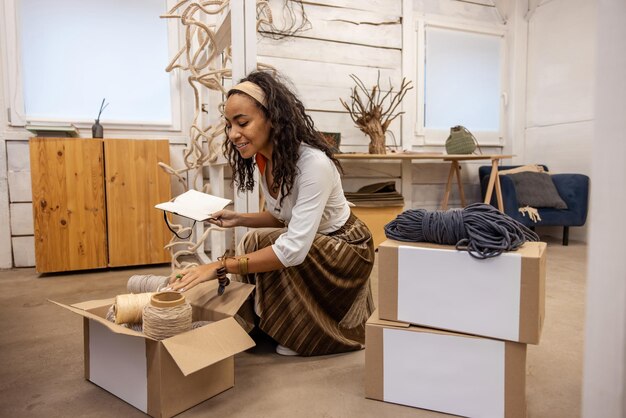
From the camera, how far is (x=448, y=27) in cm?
402

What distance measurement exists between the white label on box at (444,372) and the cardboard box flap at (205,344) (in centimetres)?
39

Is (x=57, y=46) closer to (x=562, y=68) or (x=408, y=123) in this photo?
(x=408, y=123)

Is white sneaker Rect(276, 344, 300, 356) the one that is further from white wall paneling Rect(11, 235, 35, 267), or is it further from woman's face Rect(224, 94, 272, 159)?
white wall paneling Rect(11, 235, 35, 267)

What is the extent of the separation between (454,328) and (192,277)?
0.72 meters

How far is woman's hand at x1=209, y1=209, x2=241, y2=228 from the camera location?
5.14ft

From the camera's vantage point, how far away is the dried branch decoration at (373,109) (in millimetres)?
3441

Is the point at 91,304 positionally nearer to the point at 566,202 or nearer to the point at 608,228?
the point at 608,228

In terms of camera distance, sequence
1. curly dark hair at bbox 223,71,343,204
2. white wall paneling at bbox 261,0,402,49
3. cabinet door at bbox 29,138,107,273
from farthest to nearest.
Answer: white wall paneling at bbox 261,0,402,49
cabinet door at bbox 29,138,107,273
curly dark hair at bbox 223,71,343,204

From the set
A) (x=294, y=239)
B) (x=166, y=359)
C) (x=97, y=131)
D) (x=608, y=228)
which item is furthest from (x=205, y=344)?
(x=97, y=131)

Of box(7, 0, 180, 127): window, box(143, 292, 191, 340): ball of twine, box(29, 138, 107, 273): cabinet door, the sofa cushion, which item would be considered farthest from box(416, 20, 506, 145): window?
box(143, 292, 191, 340): ball of twine

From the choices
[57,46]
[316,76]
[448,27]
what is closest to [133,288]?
[57,46]

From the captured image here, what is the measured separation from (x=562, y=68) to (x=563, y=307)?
8.98 ft

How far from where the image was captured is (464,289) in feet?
3.64

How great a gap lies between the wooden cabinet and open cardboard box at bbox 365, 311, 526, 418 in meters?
2.06
